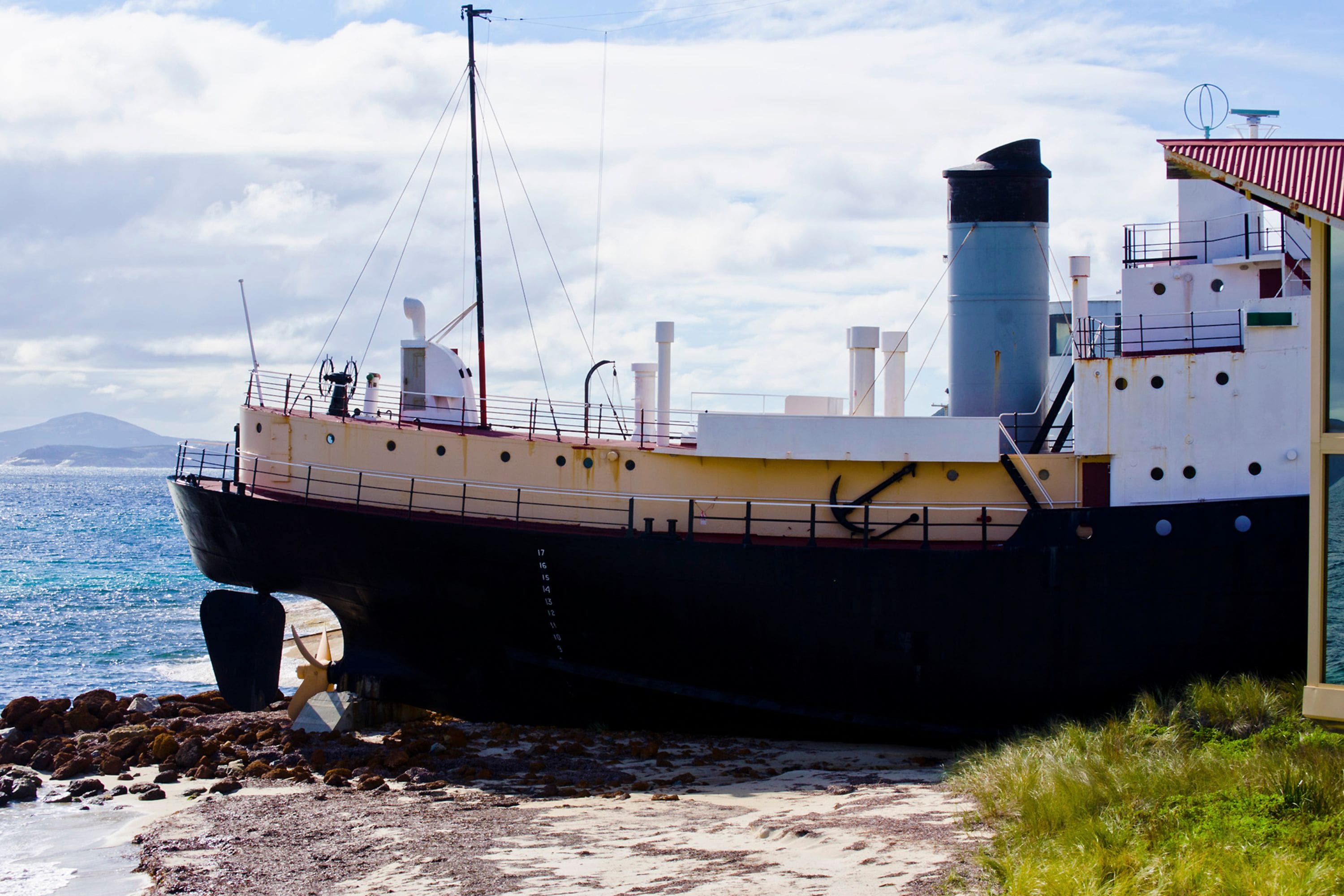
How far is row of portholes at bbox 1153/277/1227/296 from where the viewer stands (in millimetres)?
14578

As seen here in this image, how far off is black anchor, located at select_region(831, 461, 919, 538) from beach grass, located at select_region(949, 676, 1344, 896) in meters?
3.20

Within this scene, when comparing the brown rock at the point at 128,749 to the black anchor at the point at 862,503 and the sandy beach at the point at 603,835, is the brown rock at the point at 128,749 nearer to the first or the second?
the sandy beach at the point at 603,835

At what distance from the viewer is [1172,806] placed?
8.24 meters

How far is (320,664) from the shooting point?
15.7m

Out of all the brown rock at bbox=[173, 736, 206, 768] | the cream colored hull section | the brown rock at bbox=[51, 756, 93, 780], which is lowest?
the brown rock at bbox=[51, 756, 93, 780]

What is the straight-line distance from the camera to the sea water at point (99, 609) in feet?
81.2

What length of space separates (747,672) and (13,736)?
952 cm

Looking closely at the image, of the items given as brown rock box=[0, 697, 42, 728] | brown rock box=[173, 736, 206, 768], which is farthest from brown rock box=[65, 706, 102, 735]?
brown rock box=[173, 736, 206, 768]

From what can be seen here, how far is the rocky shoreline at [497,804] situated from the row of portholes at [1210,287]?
20.0ft

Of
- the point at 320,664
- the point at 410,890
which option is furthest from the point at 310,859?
the point at 320,664

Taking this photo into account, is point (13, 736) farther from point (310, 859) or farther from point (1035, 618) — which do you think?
point (1035, 618)

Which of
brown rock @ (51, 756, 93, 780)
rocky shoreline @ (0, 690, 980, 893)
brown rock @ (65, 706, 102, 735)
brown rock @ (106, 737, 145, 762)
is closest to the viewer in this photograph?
rocky shoreline @ (0, 690, 980, 893)

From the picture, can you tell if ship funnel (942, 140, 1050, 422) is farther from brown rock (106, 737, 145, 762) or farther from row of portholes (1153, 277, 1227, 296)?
brown rock (106, 737, 145, 762)

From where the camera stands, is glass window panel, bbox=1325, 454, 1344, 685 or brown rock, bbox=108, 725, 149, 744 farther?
brown rock, bbox=108, 725, 149, 744
